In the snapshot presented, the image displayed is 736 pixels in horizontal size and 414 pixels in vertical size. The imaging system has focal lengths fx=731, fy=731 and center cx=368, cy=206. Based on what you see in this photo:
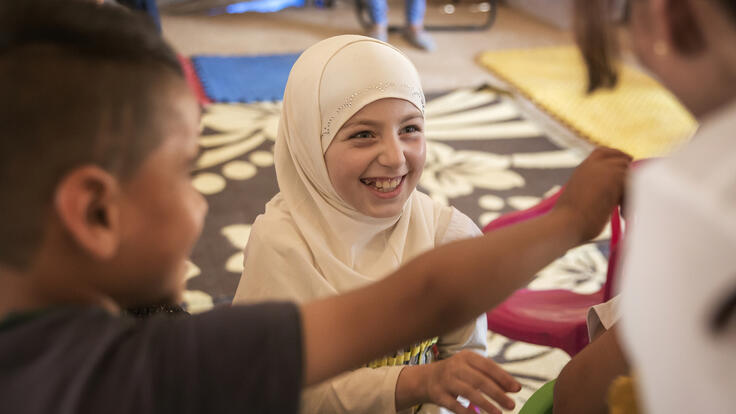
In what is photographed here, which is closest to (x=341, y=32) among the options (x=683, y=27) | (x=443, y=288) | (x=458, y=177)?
(x=458, y=177)

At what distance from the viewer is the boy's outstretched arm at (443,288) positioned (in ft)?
2.06

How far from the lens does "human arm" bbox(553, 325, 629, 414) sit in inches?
37.0

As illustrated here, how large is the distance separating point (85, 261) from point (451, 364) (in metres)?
0.55

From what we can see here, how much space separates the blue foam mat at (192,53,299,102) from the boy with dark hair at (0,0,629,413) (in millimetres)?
2830

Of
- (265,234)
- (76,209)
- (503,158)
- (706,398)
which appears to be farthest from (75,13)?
(503,158)

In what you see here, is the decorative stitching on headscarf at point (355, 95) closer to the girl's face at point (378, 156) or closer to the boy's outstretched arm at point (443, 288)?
the girl's face at point (378, 156)

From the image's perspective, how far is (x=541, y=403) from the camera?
1.15 meters

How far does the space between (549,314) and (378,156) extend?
59cm

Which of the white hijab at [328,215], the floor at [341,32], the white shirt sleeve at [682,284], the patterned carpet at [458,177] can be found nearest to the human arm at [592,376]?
the white hijab at [328,215]

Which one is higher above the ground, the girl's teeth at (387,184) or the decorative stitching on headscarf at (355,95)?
the decorative stitching on headscarf at (355,95)

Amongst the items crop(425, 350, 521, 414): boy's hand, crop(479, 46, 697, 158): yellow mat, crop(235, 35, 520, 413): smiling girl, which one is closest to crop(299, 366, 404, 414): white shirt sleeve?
crop(235, 35, 520, 413): smiling girl

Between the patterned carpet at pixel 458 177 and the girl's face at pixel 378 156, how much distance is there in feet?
1.19

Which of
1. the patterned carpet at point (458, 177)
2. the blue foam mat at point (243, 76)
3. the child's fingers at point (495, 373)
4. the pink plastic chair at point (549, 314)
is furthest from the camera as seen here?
the blue foam mat at point (243, 76)

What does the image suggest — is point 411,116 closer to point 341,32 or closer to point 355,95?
point 355,95
